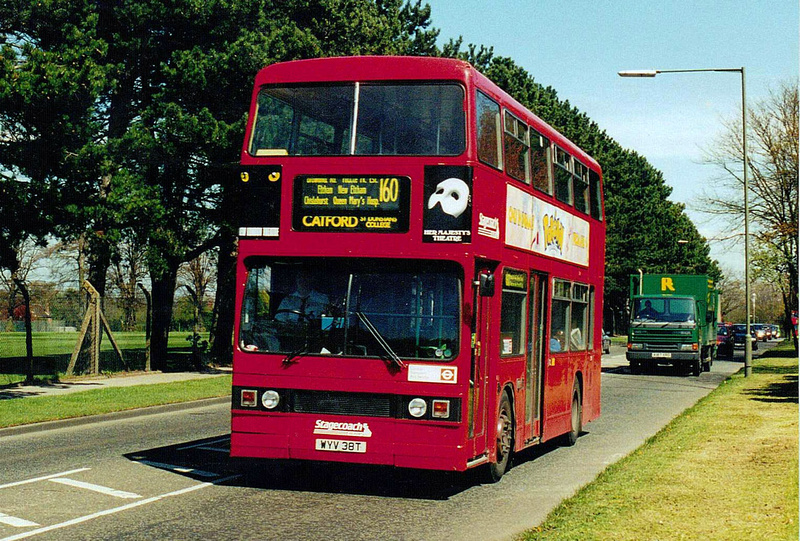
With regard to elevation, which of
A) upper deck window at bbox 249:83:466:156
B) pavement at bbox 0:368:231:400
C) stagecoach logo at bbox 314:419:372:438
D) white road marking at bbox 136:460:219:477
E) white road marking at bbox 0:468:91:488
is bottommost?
white road marking at bbox 0:468:91:488

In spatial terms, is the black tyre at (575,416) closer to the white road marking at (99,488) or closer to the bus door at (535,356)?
the bus door at (535,356)

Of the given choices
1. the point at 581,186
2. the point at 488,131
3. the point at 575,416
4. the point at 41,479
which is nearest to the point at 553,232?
the point at 581,186

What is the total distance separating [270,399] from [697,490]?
14.3ft

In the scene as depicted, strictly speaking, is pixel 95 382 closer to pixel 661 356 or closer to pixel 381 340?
pixel 381 340

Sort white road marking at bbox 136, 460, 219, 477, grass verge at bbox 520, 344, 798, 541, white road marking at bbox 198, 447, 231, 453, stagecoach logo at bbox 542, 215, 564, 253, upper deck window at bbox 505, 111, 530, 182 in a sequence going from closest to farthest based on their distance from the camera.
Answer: grass verge at bbox 520, 344, 798, 541
white road marking at bbox 136, 460, 219, 477
upper deck window at bbox 505, 111, 530, 182
stagecoach logo at bbox 542, 215, 564, 253
white road marking at bbox 198, 447, 231, 453

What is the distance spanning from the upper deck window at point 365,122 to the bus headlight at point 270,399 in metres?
2.46

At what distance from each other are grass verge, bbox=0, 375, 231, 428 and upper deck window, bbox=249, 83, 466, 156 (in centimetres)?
794

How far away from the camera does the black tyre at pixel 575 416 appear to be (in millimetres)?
15502

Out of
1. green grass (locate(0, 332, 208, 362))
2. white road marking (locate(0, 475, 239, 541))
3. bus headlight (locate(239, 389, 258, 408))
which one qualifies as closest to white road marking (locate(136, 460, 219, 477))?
white road marking (locate(0, 475, 239, 541))

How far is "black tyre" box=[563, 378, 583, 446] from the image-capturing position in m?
15.5

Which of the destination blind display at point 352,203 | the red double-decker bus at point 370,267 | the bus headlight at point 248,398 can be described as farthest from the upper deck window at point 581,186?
the bus headlight at point 248,398

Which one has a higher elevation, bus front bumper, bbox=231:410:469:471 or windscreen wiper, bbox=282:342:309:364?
windscreen wiper, bbox=282:342:309:364

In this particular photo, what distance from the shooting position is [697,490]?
1019cm

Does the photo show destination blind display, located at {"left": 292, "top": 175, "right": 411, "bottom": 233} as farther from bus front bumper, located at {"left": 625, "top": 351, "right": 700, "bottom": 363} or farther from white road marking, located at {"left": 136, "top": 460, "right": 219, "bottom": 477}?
bus front bumper, located at {"left": 625, "top": 351, "right": 700, "bottom": 363}
